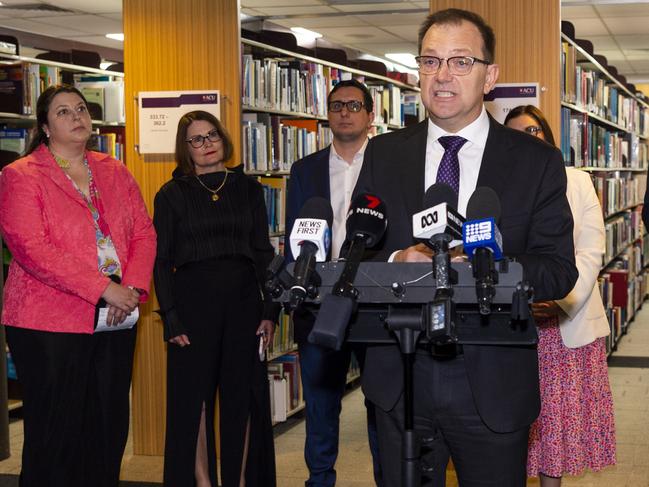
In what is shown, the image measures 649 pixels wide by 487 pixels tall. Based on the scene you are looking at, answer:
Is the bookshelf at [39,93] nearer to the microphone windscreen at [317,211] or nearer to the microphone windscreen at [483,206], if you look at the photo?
the microphone windscreen at [317,211]

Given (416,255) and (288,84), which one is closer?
(416,255)

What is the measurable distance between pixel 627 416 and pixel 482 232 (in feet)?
16.6

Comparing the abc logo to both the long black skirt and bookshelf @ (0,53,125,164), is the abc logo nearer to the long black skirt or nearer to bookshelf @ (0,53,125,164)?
the long black skirt

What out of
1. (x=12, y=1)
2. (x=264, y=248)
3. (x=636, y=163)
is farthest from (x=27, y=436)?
(x=636, y=163)

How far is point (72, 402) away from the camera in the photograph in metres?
3.91

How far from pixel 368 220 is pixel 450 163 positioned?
431 mm

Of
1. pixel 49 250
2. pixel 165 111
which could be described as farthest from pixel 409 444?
pixel 165 111

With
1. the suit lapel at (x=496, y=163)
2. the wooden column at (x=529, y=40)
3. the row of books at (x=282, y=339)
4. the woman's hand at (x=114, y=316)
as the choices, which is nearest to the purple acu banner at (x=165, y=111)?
the wooden column at (x=529, y=40)

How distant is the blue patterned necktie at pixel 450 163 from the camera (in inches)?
87.0

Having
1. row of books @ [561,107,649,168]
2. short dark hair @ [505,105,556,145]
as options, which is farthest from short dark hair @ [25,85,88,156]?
row of books @ [561,107,649,168]

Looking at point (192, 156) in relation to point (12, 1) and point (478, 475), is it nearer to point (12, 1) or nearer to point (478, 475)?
→ point (478, 475)

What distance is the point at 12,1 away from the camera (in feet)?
33.3

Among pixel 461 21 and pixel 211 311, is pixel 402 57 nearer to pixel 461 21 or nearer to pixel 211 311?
pixel 211 311

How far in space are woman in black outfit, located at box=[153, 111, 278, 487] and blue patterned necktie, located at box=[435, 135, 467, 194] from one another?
2.01m
